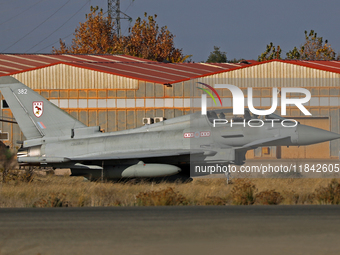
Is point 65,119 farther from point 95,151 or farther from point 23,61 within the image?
point 23,61

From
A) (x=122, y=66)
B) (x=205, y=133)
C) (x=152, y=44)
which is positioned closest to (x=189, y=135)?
(x=205, y=133)

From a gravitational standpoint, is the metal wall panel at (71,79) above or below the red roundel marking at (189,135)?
above

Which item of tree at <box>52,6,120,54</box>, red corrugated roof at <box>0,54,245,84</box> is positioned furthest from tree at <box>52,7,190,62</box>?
red corrugated roof at <box>0,54,245,84</box>

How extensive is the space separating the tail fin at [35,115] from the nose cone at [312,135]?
8.56 meters

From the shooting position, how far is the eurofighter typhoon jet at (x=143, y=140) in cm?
1586

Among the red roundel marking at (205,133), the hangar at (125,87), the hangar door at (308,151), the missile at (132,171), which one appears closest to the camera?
the missile at (132,171)

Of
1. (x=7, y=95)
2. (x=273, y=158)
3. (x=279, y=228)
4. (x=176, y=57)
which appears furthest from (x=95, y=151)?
(x=176, y=57)

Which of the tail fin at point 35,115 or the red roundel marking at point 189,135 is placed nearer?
the red roundel marking at point 189,135

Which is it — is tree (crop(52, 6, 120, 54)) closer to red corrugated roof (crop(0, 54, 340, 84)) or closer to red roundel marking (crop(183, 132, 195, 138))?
red corrugated roof (crop(0, 54, 340, 84))

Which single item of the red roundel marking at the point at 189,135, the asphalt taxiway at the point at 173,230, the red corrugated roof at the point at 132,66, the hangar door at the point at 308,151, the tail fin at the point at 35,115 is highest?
the red corrugated roof at the point at 132,66

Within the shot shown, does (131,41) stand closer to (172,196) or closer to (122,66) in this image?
(122,66)

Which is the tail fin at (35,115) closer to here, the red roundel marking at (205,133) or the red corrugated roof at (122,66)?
the red roundel marking at (205,133)

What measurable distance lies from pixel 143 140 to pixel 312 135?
6.07m

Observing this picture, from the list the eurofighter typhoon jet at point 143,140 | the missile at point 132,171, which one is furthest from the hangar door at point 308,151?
the missile at point 132,171
